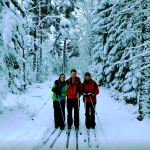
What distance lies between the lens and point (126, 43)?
846cm

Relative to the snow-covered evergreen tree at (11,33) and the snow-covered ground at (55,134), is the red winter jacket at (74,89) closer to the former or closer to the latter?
the snow-covered ground at (55,134)

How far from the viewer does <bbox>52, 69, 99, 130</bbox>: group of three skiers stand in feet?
17.1

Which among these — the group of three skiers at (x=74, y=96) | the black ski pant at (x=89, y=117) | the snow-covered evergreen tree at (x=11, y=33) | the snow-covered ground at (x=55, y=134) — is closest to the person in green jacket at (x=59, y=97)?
the group of three skiers at (x=74, y=96)

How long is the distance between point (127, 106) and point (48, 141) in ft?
19.9

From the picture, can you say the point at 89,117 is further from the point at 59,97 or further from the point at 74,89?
the point at 59,97

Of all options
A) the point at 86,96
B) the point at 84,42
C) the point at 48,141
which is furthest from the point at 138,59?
the point at 84,42

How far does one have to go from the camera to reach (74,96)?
5.20m

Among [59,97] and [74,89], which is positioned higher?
[74,89]

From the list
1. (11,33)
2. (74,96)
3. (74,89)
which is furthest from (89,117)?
(11,33)

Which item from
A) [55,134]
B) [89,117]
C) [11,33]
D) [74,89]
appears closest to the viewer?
[55,134]

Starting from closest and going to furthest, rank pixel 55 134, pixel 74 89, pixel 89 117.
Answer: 1. pixel 55 134
2. pixel 74 89
3. pixel 89 117

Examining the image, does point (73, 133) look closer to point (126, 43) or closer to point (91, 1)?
point (126, 43)

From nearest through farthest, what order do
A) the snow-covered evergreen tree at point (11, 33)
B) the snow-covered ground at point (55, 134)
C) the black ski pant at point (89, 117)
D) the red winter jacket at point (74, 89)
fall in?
the snow-covered ground at point (55, 134), the snow-covered evergreen tree at point (11, 33), the red winter jacket at point (74, 89), the black ski pant at point (89, 117)

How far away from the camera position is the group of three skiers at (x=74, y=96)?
17.1ft
